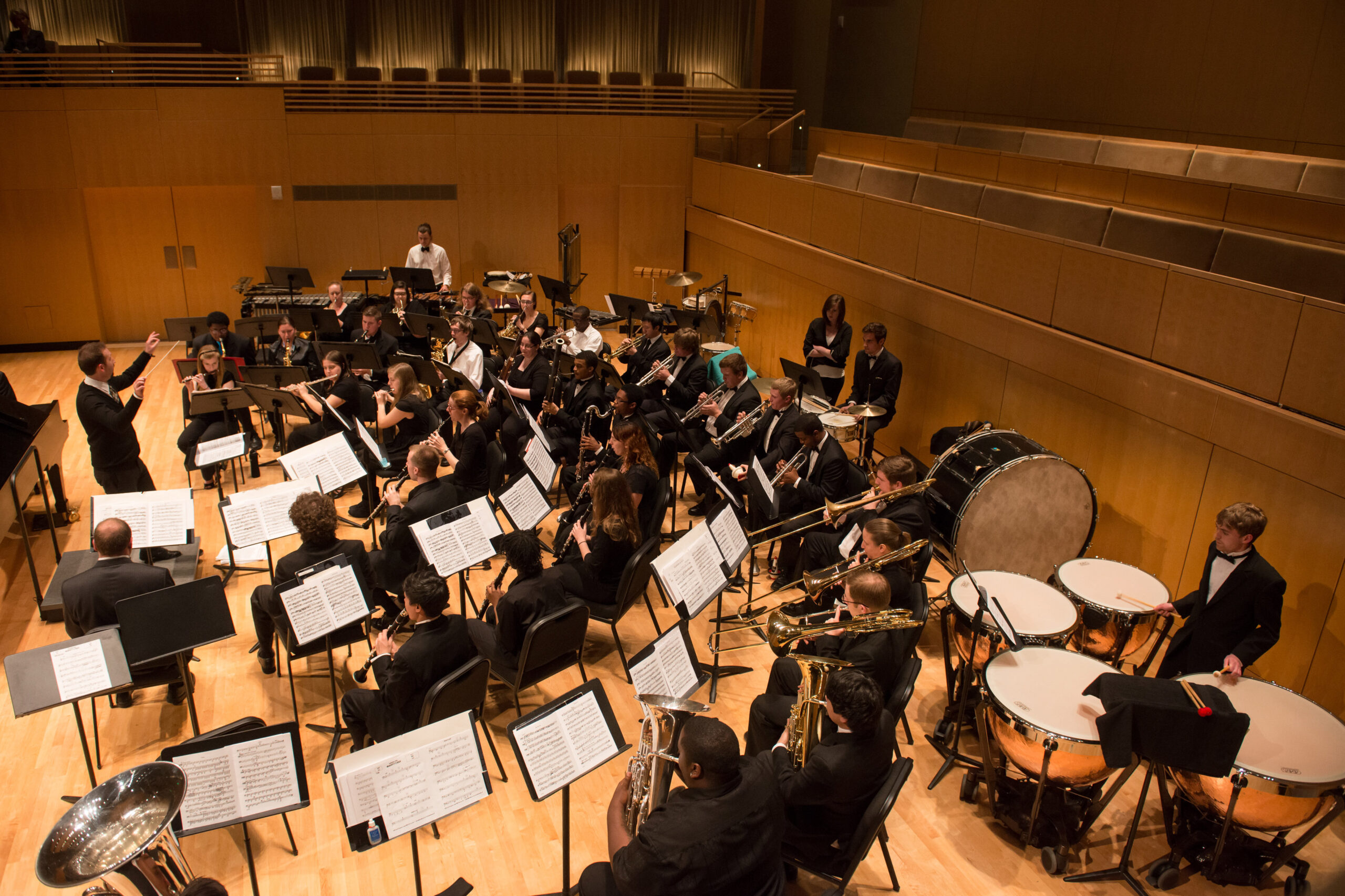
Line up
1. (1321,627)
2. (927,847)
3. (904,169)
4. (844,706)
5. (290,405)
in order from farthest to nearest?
(904,169)
(290,405)
(1321,627)
(927,847)
(844,706)

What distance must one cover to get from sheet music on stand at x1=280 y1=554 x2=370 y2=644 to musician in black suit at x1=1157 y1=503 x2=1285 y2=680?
4.27 metres

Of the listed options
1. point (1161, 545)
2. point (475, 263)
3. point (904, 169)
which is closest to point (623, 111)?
point (475, 263)

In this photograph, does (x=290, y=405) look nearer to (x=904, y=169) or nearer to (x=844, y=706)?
(x=844, y=706)

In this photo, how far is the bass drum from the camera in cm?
554

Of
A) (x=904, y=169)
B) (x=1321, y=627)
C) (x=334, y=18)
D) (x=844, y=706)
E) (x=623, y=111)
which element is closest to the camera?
(x=844, y=706)

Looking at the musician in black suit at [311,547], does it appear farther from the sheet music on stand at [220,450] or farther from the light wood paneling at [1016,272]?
the light wood paneling at [1016,272]

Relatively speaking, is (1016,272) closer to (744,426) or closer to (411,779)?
(744,426)

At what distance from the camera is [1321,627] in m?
4.87

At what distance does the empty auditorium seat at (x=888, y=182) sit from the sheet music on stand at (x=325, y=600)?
6.55m

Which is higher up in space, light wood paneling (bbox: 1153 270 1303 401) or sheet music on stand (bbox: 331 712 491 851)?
light wood paneling (bbox: 1153 270 1303 401)

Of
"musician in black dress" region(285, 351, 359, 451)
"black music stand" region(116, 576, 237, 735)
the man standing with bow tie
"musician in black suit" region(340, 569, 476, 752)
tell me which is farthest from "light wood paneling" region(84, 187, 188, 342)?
"musician in black suit" region(340, 569, 476, 752)

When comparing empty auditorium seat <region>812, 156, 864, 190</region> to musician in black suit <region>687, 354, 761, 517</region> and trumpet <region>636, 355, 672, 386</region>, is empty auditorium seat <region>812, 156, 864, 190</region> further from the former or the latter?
musician in black suit <region>687, 354, 761, 517</region>

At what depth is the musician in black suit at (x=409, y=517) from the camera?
5.36 meters

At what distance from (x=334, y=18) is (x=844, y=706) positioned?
1574 centimetres
